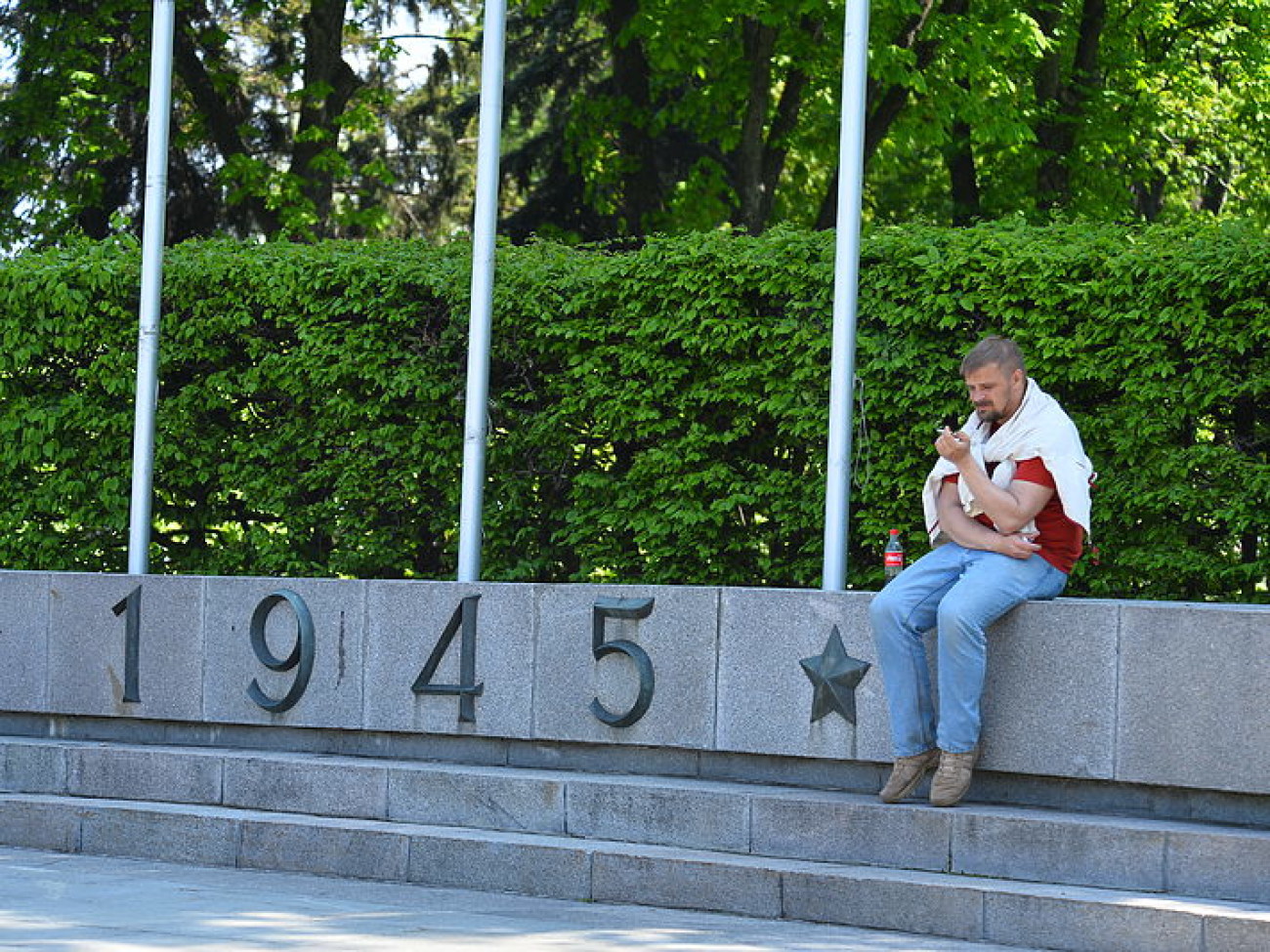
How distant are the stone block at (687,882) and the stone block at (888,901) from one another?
0.33ft

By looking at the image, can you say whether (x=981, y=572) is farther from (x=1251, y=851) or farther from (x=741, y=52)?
(x=741, y=52)

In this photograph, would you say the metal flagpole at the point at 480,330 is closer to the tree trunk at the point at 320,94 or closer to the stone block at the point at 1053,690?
the stone block at the point at 1053,690

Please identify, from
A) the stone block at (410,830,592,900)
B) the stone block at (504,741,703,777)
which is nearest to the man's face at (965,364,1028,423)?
the stone block at (504,741,703,777)

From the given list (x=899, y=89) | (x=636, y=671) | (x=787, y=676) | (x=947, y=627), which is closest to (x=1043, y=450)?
(x=947, y=627)

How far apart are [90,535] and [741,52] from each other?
31.2 feet

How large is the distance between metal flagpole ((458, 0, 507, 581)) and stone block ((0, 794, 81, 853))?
2120mm

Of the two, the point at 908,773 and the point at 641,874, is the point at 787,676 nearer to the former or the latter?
the point at 908,773

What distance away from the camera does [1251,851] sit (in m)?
6.34

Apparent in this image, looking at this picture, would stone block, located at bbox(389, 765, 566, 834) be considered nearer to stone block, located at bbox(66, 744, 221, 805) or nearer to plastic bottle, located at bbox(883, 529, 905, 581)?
stone block, located at bbox(66, 744, 221, 805)

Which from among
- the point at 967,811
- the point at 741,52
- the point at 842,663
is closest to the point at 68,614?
the point at 842,663

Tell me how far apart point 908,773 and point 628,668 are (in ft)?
5.21

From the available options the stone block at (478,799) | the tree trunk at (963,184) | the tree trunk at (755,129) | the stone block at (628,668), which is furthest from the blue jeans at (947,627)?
the tree trunk at (963,184)

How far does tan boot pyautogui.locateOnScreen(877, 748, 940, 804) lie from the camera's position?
7004 mm

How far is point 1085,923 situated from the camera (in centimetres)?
620
